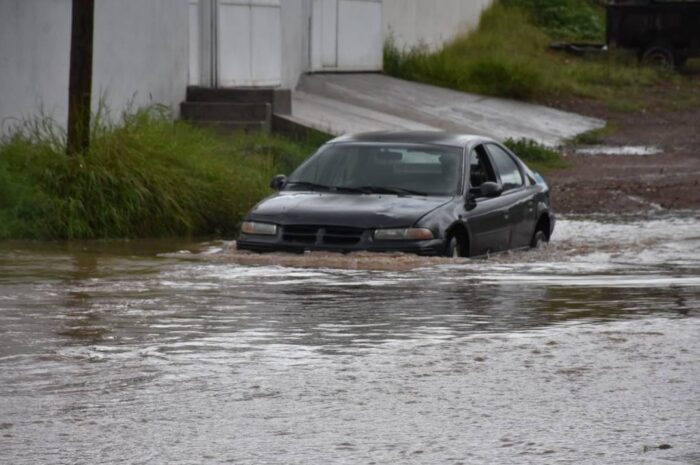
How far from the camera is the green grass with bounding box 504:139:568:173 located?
2652 cm

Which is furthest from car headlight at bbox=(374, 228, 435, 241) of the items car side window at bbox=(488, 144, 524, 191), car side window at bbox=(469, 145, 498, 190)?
car side window at bbox=(488, 144, 524, 191)

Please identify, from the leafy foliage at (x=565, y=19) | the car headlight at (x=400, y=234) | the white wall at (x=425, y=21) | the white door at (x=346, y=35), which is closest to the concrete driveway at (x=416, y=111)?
the white door at (x=346, y=35)

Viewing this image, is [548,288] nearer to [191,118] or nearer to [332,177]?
[332,177]

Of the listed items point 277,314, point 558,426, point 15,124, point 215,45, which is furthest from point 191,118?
point 558,426

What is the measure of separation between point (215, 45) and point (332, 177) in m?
11.2

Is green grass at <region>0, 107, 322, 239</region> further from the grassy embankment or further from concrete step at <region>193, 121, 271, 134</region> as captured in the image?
the grassy embankment

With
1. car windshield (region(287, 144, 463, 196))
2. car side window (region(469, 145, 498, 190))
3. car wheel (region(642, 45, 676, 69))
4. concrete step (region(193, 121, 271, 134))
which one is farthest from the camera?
car wheel (region(642, 45, 676, 69))

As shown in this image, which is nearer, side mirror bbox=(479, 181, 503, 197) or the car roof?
side mirror bbox=(479, 181, 503, 197)

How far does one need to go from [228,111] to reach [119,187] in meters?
7.71

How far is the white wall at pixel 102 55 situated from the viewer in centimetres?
1850

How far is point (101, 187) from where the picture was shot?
53.1ft

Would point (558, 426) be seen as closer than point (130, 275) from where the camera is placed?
Yes

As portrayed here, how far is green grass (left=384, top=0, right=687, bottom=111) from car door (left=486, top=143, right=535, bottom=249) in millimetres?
18662

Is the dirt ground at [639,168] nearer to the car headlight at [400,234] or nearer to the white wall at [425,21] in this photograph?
the white wall at [425,21]
